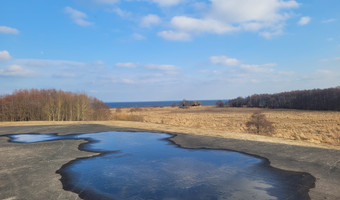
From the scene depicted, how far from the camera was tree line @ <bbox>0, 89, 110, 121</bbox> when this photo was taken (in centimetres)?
2211

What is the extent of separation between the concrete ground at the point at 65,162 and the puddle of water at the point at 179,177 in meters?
0.35

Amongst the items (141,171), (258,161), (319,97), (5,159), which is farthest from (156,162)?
(319,97)

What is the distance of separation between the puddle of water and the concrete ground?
351 mm

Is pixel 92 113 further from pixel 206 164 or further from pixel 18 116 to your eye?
pixel 206 164

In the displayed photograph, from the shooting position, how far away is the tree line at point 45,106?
870 inches

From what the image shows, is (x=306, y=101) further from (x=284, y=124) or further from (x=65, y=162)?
(x=65, y=162)

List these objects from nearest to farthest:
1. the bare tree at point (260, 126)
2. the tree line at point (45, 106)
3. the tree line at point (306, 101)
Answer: the bare tree at point (260, 126) → the tree line at point (45, 106) → the tree line at point (306, 101)

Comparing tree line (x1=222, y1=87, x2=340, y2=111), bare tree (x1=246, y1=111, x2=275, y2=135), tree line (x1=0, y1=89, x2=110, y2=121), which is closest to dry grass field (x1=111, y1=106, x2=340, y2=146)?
bare tree (x1=246, y1=111, x2=275, y2=135)

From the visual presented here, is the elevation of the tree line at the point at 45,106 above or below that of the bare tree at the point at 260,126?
above

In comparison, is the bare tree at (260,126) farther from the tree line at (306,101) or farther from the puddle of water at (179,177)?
the tree line at (306,101)

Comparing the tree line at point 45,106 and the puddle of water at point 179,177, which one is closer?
the puddle of water at point 179,177

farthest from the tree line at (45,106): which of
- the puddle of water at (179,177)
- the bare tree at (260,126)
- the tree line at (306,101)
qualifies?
the tree line at (306,101)

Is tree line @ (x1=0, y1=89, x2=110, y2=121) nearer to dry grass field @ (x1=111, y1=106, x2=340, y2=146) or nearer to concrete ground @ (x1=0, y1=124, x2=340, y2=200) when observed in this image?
dry grass field @ (x1=111, y1=106, x2=340, y2=146)

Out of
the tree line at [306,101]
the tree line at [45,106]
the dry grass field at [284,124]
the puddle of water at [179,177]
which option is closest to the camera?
the puddle of water at [179,177]
